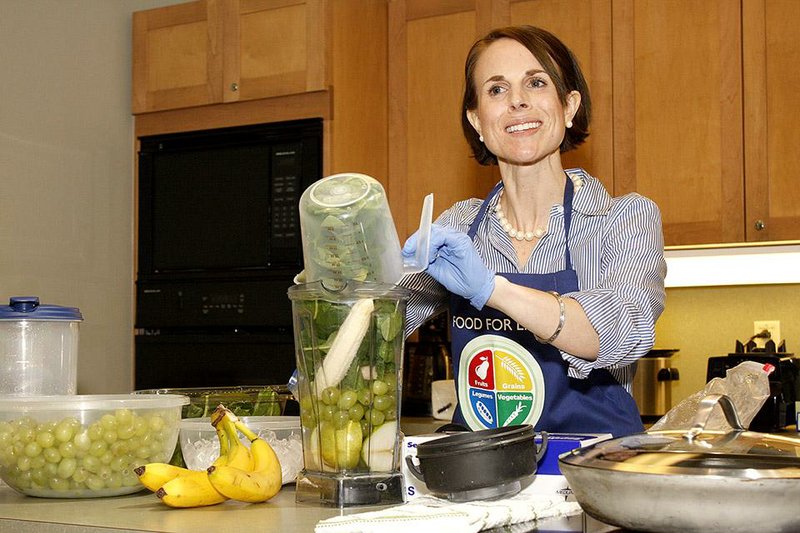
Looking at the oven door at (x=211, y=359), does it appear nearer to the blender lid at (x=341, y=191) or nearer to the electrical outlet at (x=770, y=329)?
the electrical outlet at (x=770, y=329)

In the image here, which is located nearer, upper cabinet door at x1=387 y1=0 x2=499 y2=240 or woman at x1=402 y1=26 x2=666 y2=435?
woman at x1=402 y1=26 x2=666 y2=435

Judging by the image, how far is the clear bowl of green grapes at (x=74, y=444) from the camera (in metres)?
1.25

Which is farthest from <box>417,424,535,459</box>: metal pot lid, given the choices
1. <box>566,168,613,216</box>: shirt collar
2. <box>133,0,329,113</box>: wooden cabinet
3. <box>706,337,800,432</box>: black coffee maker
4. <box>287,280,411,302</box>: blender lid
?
<box>133,0,329,113</box>: wooden cabinet

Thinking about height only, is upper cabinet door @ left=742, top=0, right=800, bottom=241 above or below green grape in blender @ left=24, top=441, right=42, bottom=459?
above

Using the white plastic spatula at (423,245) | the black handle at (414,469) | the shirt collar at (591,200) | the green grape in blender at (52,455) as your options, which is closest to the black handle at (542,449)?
the black handle at (414,469)

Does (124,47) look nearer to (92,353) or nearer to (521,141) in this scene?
(92,353)

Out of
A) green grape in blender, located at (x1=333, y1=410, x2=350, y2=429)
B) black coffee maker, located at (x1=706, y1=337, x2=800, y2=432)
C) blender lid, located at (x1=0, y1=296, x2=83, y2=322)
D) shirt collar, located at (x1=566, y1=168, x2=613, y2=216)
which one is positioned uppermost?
shirt collar, located at (x1=566, y1=168, x2=613, y2=216)

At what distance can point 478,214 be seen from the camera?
1.94 metres

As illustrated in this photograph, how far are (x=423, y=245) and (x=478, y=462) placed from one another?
0.26m

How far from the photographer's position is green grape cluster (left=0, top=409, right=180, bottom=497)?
4.09 feet

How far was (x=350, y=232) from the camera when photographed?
1102mm

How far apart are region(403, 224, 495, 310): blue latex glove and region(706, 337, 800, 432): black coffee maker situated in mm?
1381

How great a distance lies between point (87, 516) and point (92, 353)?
6.95 feet

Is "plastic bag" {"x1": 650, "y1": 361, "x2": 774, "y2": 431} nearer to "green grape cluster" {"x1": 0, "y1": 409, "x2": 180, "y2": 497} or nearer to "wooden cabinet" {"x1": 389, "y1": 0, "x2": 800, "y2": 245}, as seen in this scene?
"green grape cluster" {"x1": 0, "y1": 409, "x2": 180, "y2": 497}
